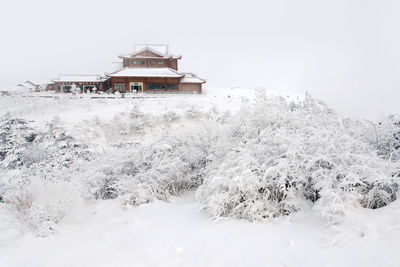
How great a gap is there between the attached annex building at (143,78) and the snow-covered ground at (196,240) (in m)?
29.6

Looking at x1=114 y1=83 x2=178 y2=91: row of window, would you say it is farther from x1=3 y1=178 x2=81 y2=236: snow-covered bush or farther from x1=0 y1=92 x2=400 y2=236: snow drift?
x1=3 y1=178 x2=81 y2=236: snow-covered bush

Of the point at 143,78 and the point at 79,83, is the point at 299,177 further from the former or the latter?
the point at 79,83

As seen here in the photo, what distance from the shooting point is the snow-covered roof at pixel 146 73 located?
119 feet

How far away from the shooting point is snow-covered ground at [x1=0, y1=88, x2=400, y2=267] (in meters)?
4.25

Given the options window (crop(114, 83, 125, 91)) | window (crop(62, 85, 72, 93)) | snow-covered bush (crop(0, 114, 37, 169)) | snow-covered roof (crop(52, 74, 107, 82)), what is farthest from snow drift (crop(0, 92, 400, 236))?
window (crop(62, 85, 72, 93))

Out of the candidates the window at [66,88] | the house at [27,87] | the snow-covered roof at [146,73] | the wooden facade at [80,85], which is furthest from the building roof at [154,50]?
the house at [27,87]

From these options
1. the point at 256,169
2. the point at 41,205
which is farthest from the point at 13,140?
the point at 256,169

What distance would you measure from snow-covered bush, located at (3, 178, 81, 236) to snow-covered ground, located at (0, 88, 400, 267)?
251 mm

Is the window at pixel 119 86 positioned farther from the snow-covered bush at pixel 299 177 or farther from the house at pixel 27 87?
the snow-covered bush at pixel 299 177

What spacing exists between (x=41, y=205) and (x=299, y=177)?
21.0ft

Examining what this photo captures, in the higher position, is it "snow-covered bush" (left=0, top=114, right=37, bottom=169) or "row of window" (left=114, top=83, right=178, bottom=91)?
"row of window" (left=114, top=83, right=178, bottom=91)

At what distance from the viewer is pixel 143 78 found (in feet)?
122

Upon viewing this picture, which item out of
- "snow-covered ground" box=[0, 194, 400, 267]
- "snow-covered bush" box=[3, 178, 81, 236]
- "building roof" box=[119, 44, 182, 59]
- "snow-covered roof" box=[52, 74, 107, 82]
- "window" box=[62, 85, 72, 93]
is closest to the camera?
"snow-covered ground" box=[0, 194, 400, 267]

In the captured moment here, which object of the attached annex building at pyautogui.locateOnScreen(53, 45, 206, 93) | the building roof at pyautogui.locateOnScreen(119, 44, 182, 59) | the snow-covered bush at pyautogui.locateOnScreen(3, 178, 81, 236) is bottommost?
the snow-covered bush at pyautogui.locateOnScreen(3, 178, 81, 236)
